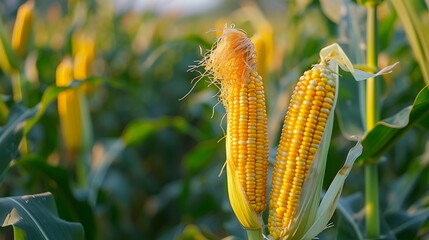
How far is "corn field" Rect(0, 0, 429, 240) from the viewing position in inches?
54.9

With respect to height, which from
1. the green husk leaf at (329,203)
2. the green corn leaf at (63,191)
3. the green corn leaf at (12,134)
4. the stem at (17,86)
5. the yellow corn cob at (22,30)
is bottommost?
the green corn leaf at (63,191)

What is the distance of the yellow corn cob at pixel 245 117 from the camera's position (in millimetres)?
1382

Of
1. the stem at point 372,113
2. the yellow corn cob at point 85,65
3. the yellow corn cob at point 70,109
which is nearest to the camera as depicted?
the stem at point 372,113

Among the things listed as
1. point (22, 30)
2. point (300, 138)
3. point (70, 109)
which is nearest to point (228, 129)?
point (300, 138)

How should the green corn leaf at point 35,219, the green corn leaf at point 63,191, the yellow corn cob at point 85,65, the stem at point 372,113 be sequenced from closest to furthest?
1. the green corn leaf at point 35,219
2. the stem at point 372,113
3. the green corn leaf at point 63,191
4. the yellow corn cob at point 85,65

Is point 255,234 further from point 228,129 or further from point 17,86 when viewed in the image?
point 17,86

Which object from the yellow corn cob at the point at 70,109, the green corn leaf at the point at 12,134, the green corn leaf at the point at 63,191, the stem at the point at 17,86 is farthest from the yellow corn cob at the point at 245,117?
the stem at the point at 17,86

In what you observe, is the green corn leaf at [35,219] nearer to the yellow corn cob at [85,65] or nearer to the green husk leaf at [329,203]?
the green husk leaf at [329,203]

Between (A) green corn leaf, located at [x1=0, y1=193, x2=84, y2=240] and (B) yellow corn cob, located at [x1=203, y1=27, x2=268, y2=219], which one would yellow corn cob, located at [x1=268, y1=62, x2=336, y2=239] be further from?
(A) green corn leaf, located at [x1=0, y1=193, x2=84, y2=240]

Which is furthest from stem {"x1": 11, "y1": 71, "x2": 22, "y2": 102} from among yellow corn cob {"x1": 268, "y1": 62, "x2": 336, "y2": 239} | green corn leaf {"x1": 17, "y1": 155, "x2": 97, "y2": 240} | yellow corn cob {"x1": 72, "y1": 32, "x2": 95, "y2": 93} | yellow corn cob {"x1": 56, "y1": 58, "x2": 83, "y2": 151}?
yellow corn cob {"x1": 268, "y1": 62, "x2": 336, "y2": 239}

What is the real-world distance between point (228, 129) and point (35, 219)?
58cm

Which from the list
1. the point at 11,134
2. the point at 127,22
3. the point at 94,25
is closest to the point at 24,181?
the point at 11,134

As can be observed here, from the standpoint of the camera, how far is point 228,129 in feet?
4.69

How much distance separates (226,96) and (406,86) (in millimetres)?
2360
